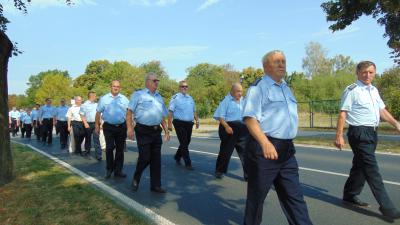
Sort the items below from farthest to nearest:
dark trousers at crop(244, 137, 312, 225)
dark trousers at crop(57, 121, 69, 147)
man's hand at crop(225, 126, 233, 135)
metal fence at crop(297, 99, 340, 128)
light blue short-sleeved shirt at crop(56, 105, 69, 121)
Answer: metal fence at crop(297, 99, 340, 128), light blue short-sleeved shirt at crop(56, 105, 69, 121), dark trousers at crop(57, 121, 69, 147), man's hand at crop(225, 126, 233, 135), dark trousers at crop(244, 137, 312, 225)

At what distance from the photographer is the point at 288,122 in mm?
4500

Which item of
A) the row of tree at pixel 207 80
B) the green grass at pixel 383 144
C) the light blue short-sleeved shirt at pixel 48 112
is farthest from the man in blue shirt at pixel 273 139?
the row of tree at pixel 207 80

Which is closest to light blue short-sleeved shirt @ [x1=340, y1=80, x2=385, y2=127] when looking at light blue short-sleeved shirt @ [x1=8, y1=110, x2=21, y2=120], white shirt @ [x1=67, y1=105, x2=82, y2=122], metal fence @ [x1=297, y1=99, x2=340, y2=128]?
white shirt @ [x1=67, y1=105, x2=82, y2=122]

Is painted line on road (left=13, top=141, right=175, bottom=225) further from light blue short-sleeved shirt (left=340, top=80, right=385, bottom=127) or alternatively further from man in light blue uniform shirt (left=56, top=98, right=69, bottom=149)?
man in light blue uniform shirt (left=56, top=98, right=69, bottom=149)

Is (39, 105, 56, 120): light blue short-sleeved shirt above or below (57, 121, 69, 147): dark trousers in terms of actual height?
above

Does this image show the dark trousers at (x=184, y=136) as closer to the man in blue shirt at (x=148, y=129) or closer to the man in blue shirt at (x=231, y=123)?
the man in blue shirt at (x=231, y=123)

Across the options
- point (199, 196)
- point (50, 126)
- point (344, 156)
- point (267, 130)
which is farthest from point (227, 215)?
point (50, 126)

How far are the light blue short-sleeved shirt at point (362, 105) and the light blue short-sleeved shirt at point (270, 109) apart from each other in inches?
71.5

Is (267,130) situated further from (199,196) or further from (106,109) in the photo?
(106,109)

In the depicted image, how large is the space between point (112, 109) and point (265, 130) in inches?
219

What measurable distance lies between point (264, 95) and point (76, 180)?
5.36 metres

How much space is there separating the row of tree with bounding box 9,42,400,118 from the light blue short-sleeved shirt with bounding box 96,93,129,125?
127 feet

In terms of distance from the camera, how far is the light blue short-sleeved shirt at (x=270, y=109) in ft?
14.6

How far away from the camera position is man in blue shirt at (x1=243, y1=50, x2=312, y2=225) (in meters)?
A: 4.44
